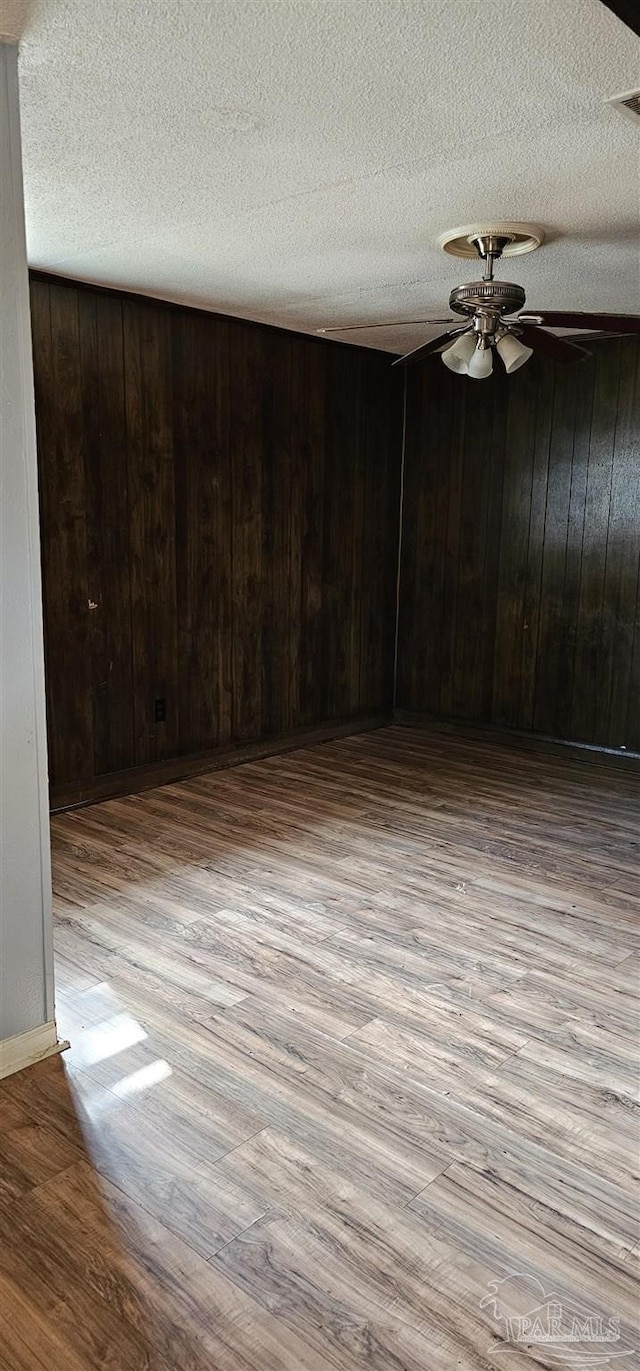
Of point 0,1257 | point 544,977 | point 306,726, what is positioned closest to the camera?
point 0,1257

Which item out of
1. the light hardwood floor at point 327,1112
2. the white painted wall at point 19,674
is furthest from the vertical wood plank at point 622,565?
the white painted wall at point 19,674

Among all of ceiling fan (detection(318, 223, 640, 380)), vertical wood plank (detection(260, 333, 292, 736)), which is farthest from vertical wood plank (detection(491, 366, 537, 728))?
ceiling fan (detection(318, 223, 640, 380))

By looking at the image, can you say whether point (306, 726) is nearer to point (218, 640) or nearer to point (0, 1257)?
point (218, 640)

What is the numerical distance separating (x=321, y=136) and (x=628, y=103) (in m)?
0.76

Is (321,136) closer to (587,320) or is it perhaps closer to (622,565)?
(587,320)

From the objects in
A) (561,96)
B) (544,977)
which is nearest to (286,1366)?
(544,977)

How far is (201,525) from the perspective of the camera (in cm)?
466

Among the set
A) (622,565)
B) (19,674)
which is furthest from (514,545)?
(19,674)

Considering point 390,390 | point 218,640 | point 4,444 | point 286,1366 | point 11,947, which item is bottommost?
point 286,1366

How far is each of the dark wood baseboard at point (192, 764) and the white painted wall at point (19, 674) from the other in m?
1.93

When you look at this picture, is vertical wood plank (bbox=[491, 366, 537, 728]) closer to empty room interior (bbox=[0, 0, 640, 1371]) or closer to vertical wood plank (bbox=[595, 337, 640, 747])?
empty room interior (bbox=[0, 0, 640, 1371])

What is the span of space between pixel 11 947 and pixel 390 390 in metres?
4.47

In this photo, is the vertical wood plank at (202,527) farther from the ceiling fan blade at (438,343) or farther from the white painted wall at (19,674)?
the white painted wall at (19,674)

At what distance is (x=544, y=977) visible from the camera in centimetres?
277
